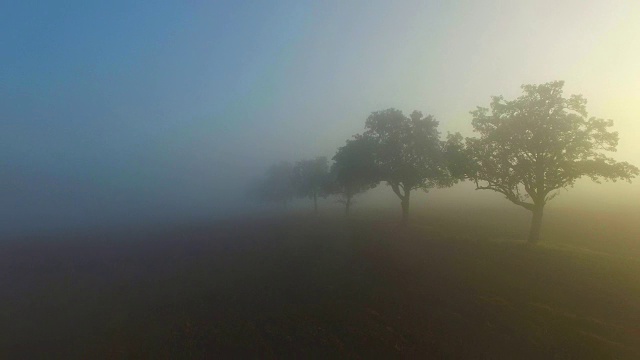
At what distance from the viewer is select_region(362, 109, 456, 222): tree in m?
48.4

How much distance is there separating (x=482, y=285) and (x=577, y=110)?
61.3ft

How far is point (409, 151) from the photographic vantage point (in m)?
49.3

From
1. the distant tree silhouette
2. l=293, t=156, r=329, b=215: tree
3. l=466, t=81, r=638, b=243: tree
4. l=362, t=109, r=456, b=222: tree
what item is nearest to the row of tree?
l=466, t=81, r=638, b=243: tree

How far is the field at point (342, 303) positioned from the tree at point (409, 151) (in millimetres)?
14422

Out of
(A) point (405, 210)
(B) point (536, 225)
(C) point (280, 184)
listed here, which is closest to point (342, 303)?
(B) point (536, 225)

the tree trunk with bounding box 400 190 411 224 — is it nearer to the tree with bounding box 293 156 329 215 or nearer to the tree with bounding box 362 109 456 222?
the tree with bounding box 362 109 456 222

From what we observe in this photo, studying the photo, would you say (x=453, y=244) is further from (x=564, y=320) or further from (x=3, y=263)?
(x=3, y=263)

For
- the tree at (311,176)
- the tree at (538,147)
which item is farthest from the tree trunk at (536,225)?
the tree at (311,176)

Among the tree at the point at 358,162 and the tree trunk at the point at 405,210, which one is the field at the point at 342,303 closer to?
the tree trunk at the point at 405,210

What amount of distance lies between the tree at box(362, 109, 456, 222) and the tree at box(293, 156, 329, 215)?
38669 millimetres

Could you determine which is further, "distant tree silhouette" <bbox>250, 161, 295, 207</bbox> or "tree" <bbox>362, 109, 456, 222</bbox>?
"distant tree silhouette" <bbox>250, 161, 295, 207</bbox>

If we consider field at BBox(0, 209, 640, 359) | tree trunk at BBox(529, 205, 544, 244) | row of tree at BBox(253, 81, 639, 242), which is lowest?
field at BBox(0, 209, 640, 359)

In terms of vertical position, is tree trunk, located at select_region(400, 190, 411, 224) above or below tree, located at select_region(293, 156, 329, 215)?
below

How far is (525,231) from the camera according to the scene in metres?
42.4
